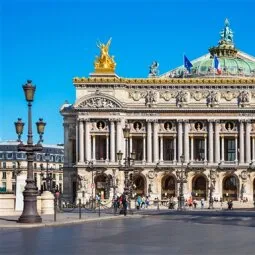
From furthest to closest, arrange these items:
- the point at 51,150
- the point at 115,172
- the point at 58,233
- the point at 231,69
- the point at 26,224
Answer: the point at 51,150 → the point at 231,69 → the point at 115,172 → the point at 26,224 → the point at 58,233

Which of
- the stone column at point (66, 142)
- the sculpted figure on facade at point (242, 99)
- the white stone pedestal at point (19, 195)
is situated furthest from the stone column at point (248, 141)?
the white stone pedestal at point (19, 195)

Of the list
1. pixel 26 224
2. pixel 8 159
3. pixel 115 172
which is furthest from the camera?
pixel 8 159

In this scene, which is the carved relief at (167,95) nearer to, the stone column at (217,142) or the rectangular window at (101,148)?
the stone column at (217,142)

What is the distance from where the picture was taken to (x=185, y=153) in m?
121

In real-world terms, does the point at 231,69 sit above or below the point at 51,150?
above

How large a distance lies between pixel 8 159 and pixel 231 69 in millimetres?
59696

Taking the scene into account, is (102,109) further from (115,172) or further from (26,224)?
(26,224)

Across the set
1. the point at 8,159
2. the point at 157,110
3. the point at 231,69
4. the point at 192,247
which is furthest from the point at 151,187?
the point at 192,247

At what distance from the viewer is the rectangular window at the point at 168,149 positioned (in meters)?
123

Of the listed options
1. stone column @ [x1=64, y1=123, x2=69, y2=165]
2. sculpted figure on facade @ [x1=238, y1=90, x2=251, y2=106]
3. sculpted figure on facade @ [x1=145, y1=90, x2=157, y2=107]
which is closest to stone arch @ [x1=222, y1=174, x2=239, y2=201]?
sculpted figure on facade @ [x1=238, y1=90, x2=251, y2=106]

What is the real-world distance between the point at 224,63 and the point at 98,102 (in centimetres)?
3022

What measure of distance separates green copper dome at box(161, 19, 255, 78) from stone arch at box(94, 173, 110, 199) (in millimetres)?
27724

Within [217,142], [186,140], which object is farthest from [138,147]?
[217,142]

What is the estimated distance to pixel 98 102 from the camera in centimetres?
11975
